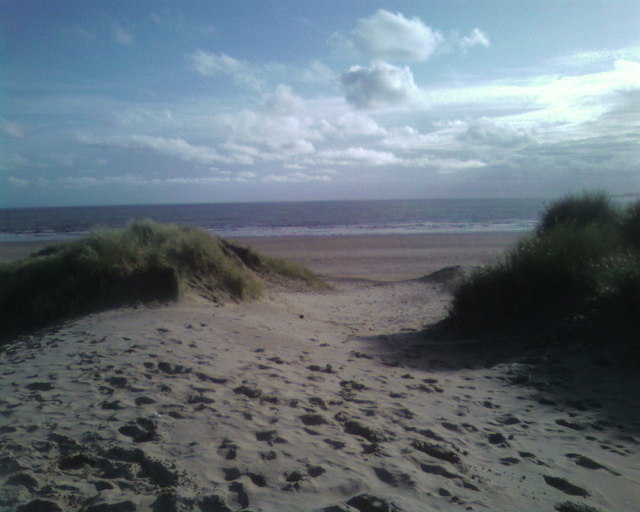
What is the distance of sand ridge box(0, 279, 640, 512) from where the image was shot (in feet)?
9.78

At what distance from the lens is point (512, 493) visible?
3156 millimetres

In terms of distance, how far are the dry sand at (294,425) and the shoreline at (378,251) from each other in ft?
42.8

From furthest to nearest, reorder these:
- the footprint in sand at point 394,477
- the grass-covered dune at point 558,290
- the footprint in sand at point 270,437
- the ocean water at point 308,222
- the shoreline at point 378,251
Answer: the ocean water at point 308,222, the shoreline at point 378,251, the grass-covered dune at point 558,290, the footprint in sand at point 270,437, the footprint in sand at point 394,477

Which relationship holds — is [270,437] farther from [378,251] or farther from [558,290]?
[378,251]

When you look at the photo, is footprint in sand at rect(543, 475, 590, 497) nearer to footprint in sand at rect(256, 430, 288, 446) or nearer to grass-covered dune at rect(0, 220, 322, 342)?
footprint in sand at rect(256, 430, 288, 446)

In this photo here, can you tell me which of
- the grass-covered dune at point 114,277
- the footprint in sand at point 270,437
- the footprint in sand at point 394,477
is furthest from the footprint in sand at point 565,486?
the grass-covered dune at point 114,277

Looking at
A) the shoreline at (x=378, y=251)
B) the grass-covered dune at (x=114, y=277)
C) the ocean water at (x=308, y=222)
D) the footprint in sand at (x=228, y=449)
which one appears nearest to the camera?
the footprint in sand at (x=228, y=449)

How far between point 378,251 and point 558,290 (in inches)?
901

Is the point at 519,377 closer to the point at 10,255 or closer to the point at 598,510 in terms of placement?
the point at 598,510

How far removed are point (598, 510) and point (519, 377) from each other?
3052 millimetres

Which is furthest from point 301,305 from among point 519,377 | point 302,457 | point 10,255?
point 10,255

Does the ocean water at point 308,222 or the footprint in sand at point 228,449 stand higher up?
the ocean water at point 308,222

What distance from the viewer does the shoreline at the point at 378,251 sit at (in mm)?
23438

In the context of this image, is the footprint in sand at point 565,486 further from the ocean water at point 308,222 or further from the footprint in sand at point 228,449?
the ocean water at point 308,222
